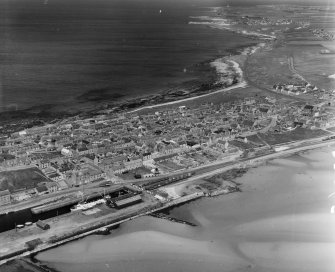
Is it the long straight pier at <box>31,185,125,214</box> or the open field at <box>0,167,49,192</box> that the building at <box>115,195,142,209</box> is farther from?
the open field at <box>0,167,49,192</box>

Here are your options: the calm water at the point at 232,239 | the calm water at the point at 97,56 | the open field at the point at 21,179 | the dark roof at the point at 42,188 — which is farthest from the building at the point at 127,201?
the calm water at the point at 97,56

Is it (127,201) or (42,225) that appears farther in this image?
(127,201)

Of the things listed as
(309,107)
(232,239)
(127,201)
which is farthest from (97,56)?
(232,239)

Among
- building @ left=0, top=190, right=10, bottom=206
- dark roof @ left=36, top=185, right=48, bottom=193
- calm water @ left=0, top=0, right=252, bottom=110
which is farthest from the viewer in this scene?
calm water @ left=0, top=0, right=252, bottom=110

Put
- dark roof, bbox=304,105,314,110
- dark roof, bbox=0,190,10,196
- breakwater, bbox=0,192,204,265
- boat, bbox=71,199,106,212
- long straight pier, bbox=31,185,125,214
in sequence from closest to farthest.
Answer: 1. breakwater, bbox=0,192,204,265
2. boat, bbox=71,199,106,212
3. long straight pier, bbox=31,185,125,214
4. dark roof, bbox=0,190,10,196
5. dark roof, bbox=304,105,314,110

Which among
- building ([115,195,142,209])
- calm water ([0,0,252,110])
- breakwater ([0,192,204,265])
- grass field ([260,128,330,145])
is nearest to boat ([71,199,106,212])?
building ([115,195,142,209])

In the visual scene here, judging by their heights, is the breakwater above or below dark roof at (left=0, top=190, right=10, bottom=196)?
below

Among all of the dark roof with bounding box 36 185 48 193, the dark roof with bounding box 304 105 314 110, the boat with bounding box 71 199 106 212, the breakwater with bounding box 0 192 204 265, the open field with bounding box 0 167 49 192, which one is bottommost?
the breakwater with bounding box 0 192 204 265

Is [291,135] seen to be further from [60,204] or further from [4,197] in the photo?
[4,197]
